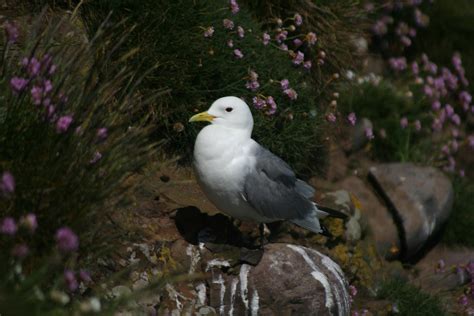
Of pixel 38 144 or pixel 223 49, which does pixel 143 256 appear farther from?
pixel 223 49

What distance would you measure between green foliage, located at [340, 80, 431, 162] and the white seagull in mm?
2748

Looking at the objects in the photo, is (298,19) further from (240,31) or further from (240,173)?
(240,173)

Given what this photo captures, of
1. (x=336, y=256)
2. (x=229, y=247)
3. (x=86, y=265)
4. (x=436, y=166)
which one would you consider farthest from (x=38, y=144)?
(x=436, y=166)

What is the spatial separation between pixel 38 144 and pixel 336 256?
2769 millimetres

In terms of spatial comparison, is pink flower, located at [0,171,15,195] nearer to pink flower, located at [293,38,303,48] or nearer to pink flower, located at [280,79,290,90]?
pink flower, located at [280,79,290,90]

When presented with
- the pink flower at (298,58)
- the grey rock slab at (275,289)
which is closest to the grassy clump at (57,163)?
the grey rock slab at (275,289)

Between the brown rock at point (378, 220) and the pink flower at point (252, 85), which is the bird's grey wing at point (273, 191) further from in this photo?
the brown rock at point (378, 220)

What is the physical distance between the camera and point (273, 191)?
423 centimetres

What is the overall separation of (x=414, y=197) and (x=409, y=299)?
1.24 m

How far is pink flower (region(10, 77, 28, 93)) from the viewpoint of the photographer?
3.29m

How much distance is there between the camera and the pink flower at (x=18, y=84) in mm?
3291

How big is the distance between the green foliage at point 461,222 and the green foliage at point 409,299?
1341 mm

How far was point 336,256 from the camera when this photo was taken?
550 centimetres

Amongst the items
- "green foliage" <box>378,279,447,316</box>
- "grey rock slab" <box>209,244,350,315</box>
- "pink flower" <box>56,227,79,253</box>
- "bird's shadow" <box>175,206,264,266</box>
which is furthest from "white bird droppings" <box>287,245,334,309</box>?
"pink flower" <box>56,227,79,253</box>
